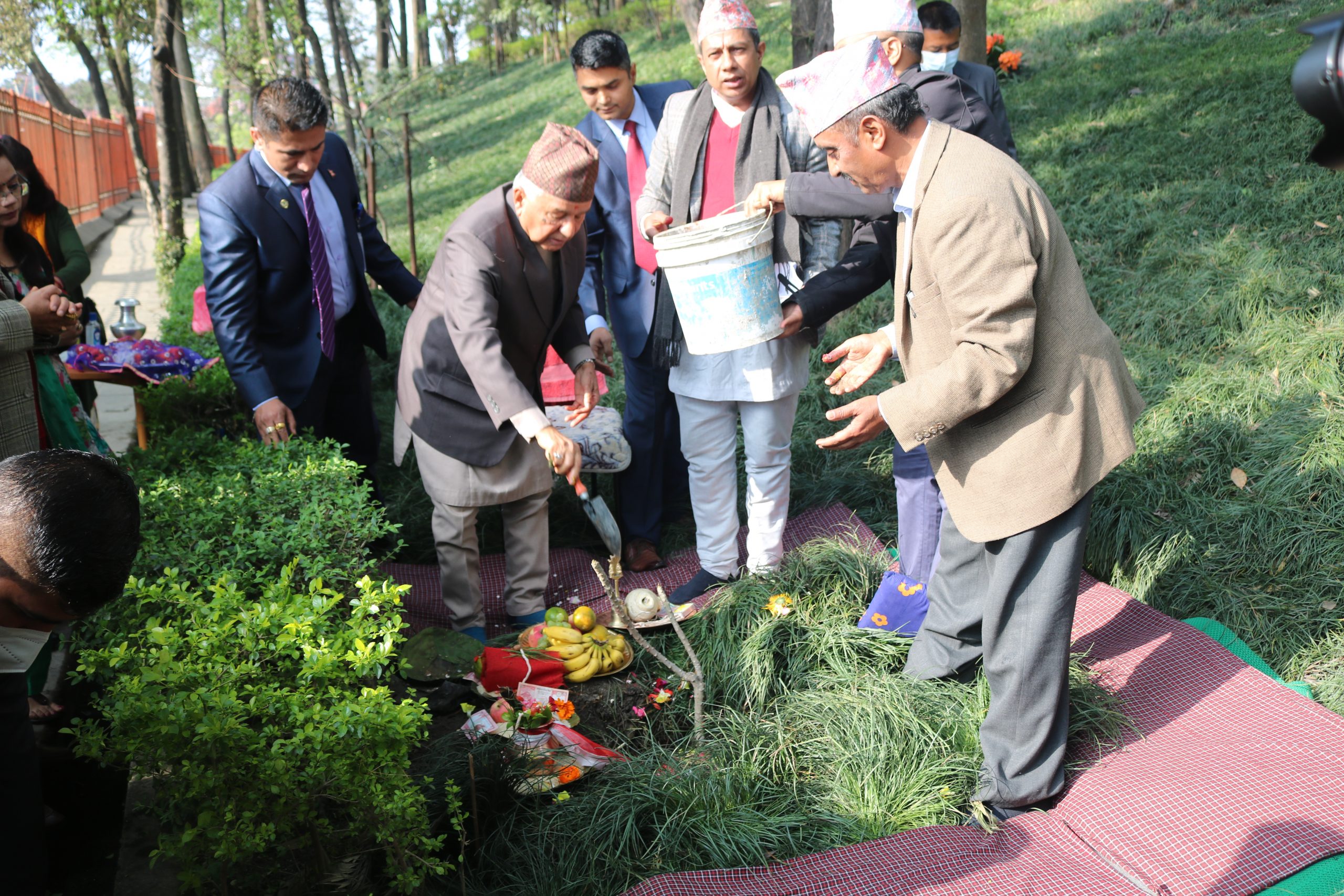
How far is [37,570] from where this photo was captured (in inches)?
75.5

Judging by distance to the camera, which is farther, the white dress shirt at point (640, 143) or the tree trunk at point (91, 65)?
the tree trunk at point (91, 65)

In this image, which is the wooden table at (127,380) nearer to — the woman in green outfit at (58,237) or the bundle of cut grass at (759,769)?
the woman in green outfit at (58,237)

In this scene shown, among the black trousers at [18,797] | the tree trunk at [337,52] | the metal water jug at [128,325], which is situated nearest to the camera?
the black trousers at [18,797]

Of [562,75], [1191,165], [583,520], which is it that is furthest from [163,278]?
[562,75]

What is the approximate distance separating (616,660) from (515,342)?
4.10 ft

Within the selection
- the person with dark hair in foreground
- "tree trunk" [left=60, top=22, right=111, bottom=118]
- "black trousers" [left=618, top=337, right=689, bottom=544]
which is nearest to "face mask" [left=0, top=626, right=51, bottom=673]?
the person with dark hair in foreground

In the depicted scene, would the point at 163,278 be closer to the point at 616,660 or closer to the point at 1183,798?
the point at 616,660

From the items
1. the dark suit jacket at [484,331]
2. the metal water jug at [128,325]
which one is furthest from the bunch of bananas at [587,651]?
the metal water jug at [128,325]

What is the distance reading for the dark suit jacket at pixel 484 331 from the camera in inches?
131

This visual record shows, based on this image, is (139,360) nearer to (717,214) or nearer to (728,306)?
(717,214)

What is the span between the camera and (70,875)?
9.71 ft

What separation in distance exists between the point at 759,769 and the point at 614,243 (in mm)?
2426

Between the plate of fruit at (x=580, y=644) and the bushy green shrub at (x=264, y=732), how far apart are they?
1105 mm

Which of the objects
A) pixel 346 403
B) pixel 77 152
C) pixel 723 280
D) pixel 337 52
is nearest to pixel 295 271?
pixel 346 403
